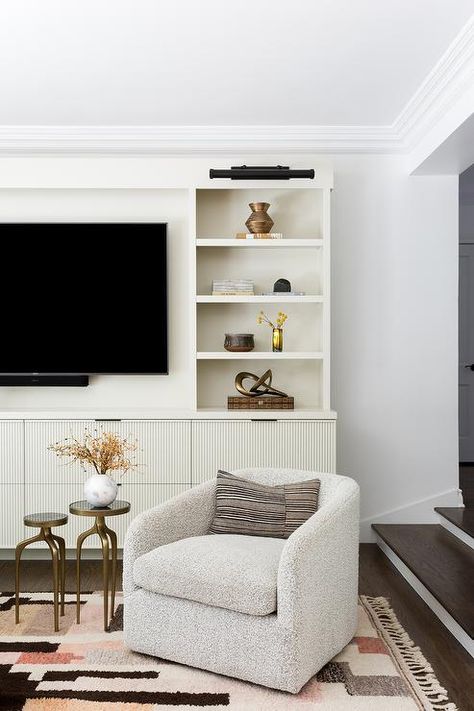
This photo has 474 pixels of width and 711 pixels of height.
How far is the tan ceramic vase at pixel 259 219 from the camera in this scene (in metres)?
4.74

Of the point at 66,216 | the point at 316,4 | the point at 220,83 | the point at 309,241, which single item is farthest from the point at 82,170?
the point at 316,4

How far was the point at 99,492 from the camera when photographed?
346cm

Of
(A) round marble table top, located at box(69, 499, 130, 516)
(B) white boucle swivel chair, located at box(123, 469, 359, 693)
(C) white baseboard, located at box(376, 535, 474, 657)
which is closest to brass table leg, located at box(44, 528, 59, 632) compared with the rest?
(A) round marble table top, located at box(69, 499, 130, 516)

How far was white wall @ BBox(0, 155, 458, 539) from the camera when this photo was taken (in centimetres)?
499

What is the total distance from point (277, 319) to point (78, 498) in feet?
5.45

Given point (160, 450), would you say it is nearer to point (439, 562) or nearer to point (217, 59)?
point (439, 562)

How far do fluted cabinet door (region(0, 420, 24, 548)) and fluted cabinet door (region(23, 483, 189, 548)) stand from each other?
0.06 metres

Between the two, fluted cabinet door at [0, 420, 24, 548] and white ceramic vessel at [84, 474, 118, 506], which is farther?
fluted cabinet door at [0, 420, 24, 548]

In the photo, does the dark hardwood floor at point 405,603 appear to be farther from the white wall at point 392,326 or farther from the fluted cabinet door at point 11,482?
the white wall at point 392,326

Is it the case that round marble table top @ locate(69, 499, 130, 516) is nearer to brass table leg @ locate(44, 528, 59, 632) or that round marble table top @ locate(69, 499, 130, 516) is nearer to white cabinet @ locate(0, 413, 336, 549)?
brass table leg @ locate(44, 528, 59, 632)

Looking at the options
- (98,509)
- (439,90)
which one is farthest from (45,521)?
(439,90)

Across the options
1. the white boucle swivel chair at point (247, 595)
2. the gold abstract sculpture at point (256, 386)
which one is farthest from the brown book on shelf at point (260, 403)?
the white boucle swivel chair at point (247, 595)

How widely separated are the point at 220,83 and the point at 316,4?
0.98 meters

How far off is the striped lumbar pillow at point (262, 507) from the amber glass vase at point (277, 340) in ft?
4.49
